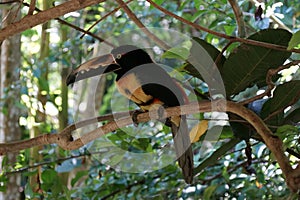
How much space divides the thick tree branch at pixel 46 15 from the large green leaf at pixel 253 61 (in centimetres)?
38

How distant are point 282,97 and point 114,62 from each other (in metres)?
0.53

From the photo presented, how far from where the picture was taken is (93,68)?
1.48 m

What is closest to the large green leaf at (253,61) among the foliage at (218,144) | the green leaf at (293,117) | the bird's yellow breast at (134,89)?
the foliage at (218,144)

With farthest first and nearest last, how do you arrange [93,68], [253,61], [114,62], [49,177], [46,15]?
[49,177]
[114,62]
[93,68]
[253,61]
[46,15]

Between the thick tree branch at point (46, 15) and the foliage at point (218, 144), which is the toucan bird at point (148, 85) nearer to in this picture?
the foliage at point (218, 144)

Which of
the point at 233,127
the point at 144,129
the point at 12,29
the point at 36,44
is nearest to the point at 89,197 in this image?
the point at 144,129

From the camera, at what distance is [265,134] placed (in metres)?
1.11

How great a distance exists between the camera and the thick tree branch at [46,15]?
1.16 m

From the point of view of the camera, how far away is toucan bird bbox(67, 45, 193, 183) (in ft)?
5.05

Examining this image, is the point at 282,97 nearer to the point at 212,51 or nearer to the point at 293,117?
the point at 293,117

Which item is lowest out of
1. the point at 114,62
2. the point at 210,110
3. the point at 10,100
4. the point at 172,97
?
the point at 210,110

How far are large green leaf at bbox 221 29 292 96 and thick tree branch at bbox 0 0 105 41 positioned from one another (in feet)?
1.26

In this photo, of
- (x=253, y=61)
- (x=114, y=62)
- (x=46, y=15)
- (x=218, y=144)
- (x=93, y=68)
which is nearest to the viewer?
(x=46, y=15)

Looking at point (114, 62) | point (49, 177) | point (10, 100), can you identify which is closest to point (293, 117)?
point (114, 62)
